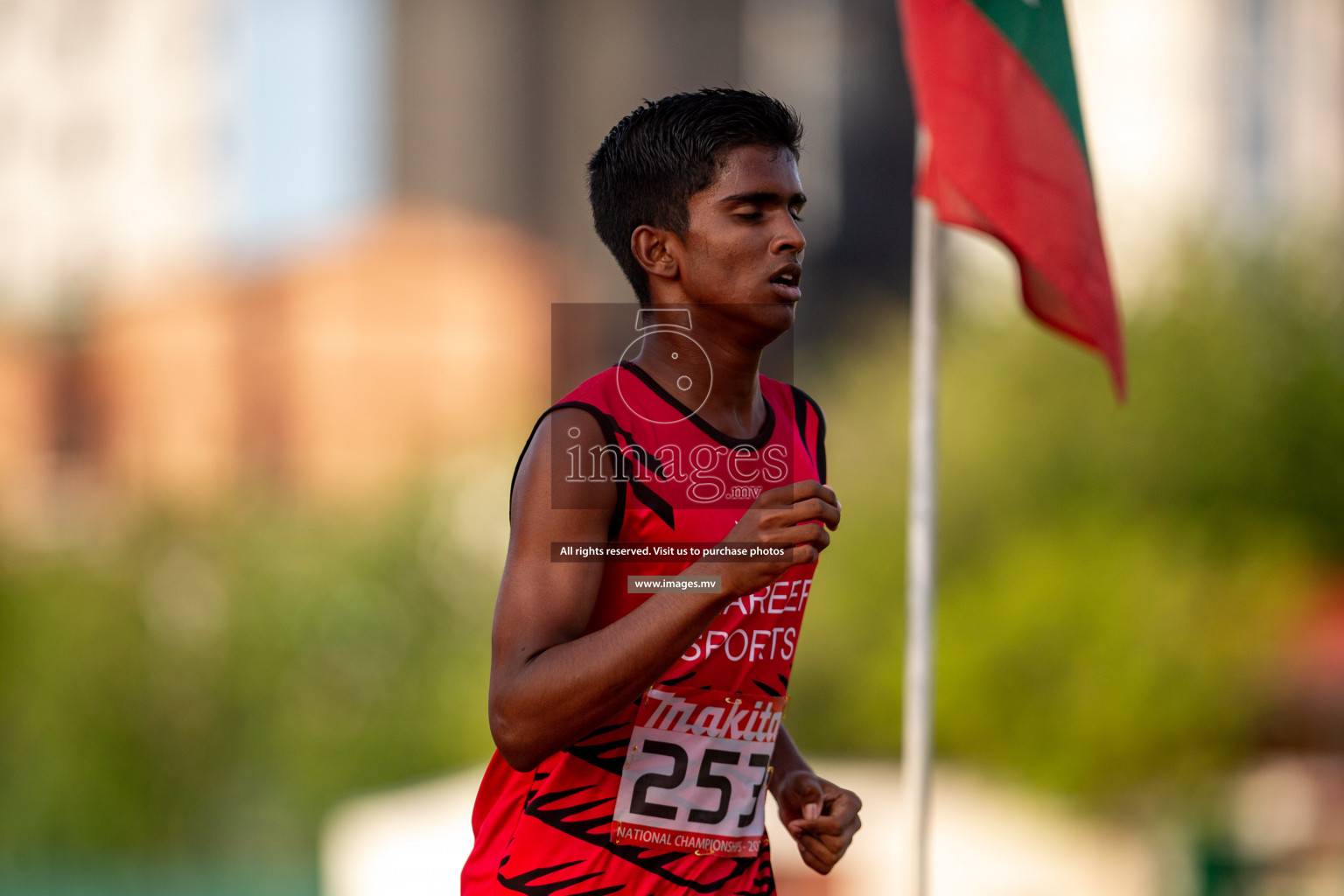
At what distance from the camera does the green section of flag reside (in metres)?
4.16

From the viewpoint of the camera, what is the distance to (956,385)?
24547mm

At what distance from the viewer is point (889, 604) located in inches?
906

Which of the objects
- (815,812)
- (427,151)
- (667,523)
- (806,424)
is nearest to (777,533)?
(667,523)

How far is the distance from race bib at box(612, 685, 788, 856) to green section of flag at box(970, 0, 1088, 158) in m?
2.39

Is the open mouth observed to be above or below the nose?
below

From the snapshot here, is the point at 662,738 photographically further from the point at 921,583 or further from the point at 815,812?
the point at 921,583

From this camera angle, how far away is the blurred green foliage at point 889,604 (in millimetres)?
20125

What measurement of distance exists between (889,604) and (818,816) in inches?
813

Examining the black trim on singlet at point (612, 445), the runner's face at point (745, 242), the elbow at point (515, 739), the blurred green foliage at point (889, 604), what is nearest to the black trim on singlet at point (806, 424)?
the runner's face at point (745, 242)

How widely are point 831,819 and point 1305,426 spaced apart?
2272 centimetres

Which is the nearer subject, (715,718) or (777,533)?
(777,533)

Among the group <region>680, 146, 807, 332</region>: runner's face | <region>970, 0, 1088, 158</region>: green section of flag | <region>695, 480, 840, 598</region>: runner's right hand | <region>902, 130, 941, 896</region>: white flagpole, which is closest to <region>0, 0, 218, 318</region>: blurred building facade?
<region>970, 0, 1088, 158</region>: green section of flag

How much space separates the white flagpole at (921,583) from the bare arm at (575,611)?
5.93ft

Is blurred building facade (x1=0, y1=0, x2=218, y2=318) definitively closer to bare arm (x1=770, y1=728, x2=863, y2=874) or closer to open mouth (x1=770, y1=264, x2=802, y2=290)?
bare arm (x1=770, y1=728, x2=863, y2=874)
